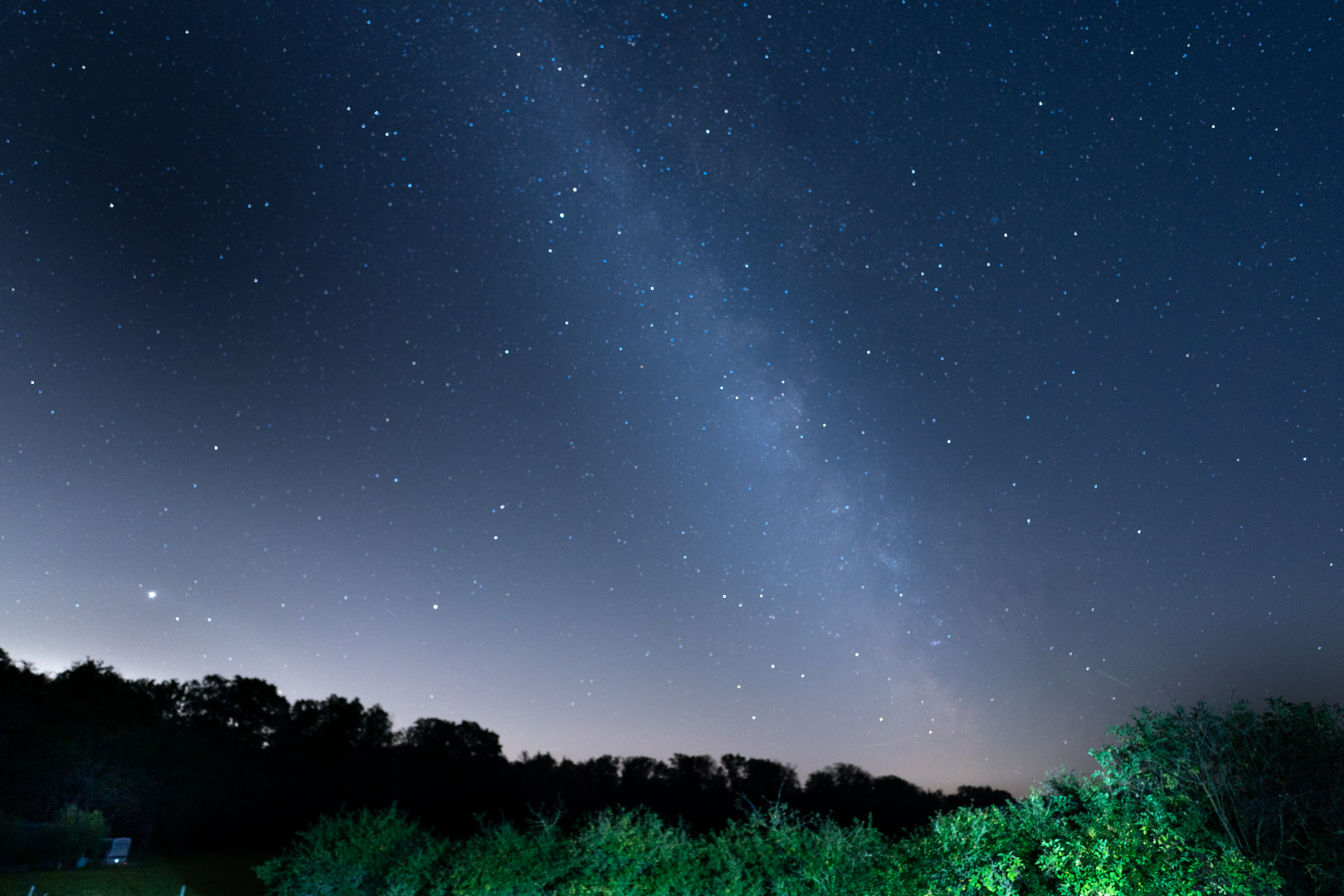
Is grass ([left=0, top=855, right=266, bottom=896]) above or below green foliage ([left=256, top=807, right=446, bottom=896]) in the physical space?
below

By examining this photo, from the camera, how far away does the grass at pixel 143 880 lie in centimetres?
2977

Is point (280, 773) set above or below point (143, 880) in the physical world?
above

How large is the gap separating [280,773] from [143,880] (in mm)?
25469

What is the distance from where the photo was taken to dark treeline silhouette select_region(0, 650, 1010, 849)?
4644 cm

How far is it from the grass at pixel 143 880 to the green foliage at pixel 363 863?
17.1m

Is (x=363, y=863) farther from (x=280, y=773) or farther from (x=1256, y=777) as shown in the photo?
(x=280, y=773)

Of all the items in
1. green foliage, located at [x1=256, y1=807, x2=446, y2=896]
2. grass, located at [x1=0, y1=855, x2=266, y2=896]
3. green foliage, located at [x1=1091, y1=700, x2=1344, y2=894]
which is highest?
green foliage, located at [x1=1091, y1=700, x2=1344, y2=894]

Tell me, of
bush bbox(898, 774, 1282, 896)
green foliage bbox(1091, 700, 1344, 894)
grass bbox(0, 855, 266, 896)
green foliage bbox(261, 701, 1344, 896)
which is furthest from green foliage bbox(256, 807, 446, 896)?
grass bbox(0, 855, 266, 896)

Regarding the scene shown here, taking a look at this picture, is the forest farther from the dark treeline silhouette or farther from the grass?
the dark treeline silhouette

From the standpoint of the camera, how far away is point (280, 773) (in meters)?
60.2

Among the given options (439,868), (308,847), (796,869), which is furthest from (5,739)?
(796,869)

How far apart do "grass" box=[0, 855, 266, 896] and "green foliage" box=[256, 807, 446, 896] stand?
1712cm

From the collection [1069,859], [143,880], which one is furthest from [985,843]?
[143,880]

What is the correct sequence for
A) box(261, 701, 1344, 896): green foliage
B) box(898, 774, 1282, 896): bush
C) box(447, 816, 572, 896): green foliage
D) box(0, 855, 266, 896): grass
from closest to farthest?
1. box(898, 774, 1282, 896): bush
2. box(261, 701, 1344, 896): green foliage
3. box(447, 816, 572, 896): green foliage
4. box(0, 855, 266, 896): grass
